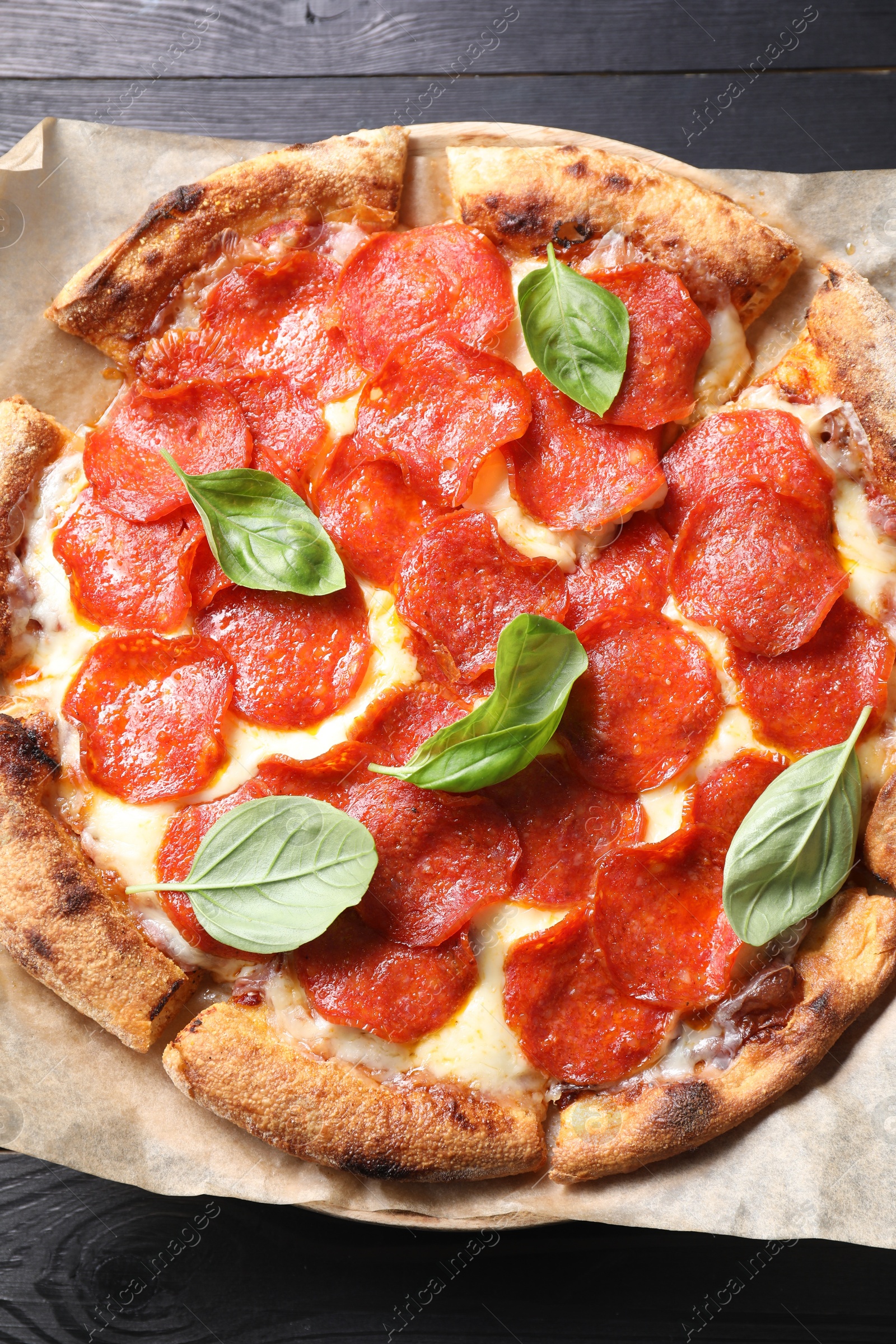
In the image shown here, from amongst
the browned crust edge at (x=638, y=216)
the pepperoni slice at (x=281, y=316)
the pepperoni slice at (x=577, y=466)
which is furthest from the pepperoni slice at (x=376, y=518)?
the browned crust edge at (x=638, y=216)

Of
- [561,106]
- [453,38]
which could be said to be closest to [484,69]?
[453,38]

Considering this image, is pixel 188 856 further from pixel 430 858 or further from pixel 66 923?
pixel 430 858

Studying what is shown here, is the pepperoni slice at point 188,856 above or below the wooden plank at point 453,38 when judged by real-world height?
below

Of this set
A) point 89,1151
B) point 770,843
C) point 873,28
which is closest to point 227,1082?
point 89,1151

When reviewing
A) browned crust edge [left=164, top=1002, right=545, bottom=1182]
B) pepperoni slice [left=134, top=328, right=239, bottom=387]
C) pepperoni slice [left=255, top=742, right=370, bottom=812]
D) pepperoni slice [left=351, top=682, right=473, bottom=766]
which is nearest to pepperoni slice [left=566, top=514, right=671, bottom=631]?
pepperoni slice [left=351, top=682, right=473, bottom=766]

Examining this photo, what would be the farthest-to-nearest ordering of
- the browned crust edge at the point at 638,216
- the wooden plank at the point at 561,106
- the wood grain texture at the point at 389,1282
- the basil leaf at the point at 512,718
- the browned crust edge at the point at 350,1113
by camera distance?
the wooden plank at the point at 561,106
the wood grain texture at the point at 389,1282
the browned crust edge at the point at 638,216
the browned crust edge at the point at 350,1113
the basil leaf at the point at 512,718

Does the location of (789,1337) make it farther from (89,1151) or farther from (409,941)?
(89,1151)

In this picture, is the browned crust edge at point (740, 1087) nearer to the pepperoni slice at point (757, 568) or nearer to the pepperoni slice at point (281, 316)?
the pepperoni slice at point (757, 568)
